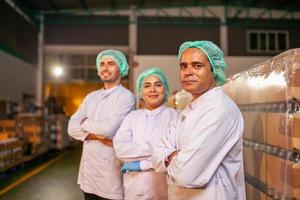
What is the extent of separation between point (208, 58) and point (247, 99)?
804mm

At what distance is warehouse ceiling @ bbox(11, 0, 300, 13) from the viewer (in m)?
12.6

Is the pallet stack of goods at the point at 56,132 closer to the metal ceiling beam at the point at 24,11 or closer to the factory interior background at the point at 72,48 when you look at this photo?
the factory interior background at the point at 72,48

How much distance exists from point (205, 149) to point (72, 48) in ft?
41.1

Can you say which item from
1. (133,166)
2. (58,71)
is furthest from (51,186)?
(58,71)

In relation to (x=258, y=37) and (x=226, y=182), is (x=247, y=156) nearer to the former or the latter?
(x=226, y=182)

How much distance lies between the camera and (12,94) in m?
10.4

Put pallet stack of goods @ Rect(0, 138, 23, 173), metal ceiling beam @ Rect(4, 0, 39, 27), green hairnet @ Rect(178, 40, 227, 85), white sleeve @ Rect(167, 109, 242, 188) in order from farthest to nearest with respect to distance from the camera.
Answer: metal ceiling beam @ Rect(4, 0, 39, 27), pallet stack of goods @ Rect(0, 138, 23, 173), green hairnet @ Rect(178, 40, 227, 85), white sleeve @ Rect(167, 109, 242, 188)

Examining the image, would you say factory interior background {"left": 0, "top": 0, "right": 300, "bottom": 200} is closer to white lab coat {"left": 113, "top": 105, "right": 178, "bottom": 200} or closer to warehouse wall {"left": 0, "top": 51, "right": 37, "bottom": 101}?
warehouse wall {"left": 0, "top": 51, "right": 37, "bottom": 101}

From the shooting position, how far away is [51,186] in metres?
6.22

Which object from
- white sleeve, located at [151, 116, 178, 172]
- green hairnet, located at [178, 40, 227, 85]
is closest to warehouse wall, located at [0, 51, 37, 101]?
white sleeve, located at [151, 116, 178, 172]

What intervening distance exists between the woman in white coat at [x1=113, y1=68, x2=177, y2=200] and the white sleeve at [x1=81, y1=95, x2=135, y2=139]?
165 millimetres

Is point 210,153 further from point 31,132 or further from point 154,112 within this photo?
point 31,132

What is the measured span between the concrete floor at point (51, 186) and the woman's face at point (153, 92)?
3482 mm

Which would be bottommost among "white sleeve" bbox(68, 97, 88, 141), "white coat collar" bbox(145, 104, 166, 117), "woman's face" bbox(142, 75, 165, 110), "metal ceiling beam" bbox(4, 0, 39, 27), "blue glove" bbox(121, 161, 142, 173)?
"blue glove" bbox(121, 161, 142, 173)
